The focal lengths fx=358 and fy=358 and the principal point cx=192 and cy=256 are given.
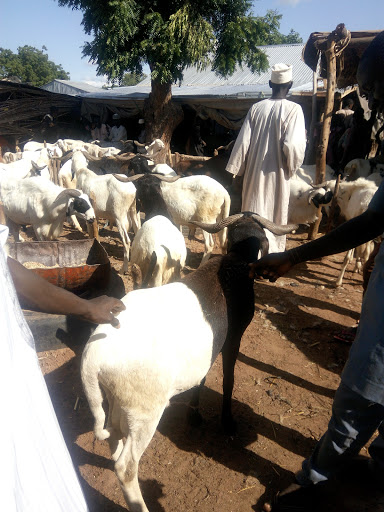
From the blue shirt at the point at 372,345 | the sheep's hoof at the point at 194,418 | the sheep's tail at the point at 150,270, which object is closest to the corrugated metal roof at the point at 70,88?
the sheep's tail at the point at 150,270

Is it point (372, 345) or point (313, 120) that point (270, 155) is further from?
point (313, 120)

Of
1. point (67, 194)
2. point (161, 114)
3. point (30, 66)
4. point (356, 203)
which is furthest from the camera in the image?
point (30, 66)

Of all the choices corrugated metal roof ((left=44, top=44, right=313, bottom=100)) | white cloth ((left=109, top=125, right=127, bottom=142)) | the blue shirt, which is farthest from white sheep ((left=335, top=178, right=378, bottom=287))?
white cloth ((left=109, top=125, right=127, bottom=142))

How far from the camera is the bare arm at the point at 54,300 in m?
1.63

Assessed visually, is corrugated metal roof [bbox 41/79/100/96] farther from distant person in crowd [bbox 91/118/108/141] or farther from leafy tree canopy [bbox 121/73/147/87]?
distant person in crowd [bbox 91/118/108/141]

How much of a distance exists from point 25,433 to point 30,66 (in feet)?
180

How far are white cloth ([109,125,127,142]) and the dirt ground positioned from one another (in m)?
15.4

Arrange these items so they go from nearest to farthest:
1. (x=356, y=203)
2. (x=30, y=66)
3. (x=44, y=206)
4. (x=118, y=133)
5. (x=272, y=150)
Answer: (x=272, y=150) → (x=356, y=203) → (x=44, y=206) → (x=118, y=133) → (x=30, y=66)

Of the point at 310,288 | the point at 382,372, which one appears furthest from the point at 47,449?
the point at 310,288

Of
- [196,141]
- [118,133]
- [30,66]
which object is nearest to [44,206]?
[196,141]

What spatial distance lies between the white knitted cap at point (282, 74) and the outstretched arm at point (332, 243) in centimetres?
328

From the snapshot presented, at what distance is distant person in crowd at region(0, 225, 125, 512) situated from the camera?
108 centimetres

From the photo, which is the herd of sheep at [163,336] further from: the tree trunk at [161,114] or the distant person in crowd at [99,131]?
the distant person in crowd at [99,131]

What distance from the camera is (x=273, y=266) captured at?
2277 millimetres
